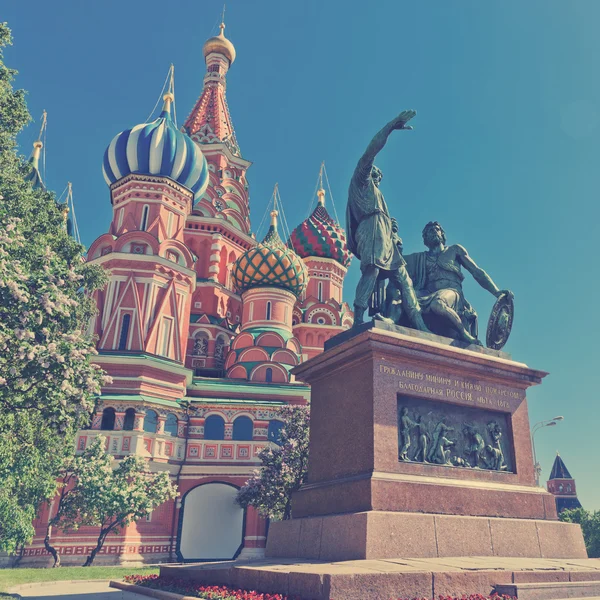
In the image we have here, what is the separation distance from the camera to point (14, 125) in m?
12.7

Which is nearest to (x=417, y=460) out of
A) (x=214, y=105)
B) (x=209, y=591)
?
(x=209, y=591)

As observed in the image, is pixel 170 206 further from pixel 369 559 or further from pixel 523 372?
pixel 369 559

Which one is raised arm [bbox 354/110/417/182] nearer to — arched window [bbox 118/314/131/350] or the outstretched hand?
the outstretched hand

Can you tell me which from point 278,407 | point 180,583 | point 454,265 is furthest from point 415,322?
point 278,407

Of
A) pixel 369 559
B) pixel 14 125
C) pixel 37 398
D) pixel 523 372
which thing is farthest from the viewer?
pixel 14 125

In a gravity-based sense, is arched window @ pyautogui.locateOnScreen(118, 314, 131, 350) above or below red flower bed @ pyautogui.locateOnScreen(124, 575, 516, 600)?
above

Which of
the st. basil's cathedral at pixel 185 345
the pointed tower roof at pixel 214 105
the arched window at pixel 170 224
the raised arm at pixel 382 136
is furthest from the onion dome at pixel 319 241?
the raised arm at pixel 382 136

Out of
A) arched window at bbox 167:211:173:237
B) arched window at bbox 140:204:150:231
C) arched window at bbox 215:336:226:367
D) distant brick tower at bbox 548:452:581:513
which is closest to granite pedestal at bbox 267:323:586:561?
arched window at bbox 140:204:150:231

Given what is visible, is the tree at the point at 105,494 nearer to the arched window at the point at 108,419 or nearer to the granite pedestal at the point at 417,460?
the arched window at the point at 108,419

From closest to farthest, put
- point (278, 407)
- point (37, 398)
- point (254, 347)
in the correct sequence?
point (37, 398), point (278, 407), point (254, 347)

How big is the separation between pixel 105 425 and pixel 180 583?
1859 cm

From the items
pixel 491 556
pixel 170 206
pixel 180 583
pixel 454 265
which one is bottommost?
pixel 180 583

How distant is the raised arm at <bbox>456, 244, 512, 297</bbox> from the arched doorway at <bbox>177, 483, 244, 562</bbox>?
19007 millimetres

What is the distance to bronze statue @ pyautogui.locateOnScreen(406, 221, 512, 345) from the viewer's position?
8.70 m
